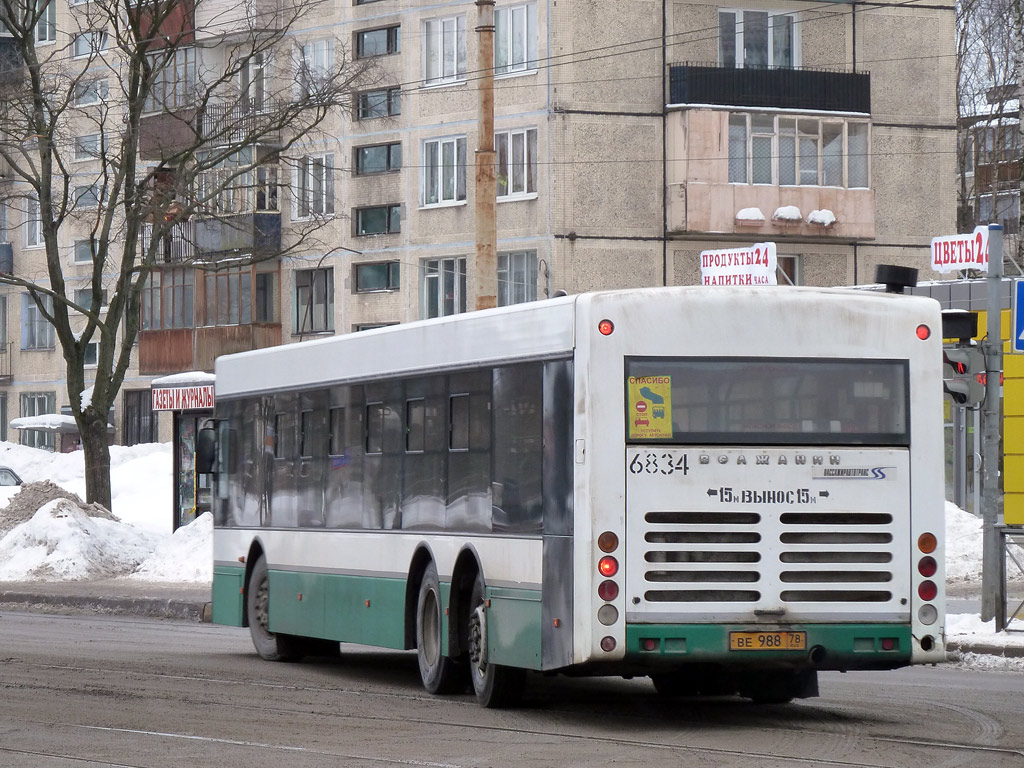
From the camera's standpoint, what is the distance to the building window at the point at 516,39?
48.4 meters

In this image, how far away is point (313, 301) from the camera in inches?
2183

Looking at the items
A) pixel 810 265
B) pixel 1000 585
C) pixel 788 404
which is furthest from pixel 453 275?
pixel 788 404

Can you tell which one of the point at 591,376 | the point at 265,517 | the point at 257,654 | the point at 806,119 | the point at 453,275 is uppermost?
the point at 806,119

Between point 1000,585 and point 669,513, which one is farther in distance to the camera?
point 1000,585

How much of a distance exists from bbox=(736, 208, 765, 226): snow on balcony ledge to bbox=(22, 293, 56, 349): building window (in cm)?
2682

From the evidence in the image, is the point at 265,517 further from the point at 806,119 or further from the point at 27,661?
the point at 806,119

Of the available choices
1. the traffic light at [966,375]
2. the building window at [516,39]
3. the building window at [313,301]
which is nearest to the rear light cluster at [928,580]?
the traffic light at [966,375]

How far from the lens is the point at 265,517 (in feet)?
56.7

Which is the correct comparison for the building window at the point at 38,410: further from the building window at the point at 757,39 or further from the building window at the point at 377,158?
the building window at the point at 757,39

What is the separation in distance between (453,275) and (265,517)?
3406 cm

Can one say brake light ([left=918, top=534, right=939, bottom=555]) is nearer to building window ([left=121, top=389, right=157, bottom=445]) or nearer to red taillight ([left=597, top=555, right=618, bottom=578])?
red taillight ([left=597, top=555, right=618, bottom=578])

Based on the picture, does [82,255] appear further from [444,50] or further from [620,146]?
[620,146]

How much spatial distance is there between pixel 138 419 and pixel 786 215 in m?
22.4

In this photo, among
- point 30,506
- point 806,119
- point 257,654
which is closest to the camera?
point 257,654
